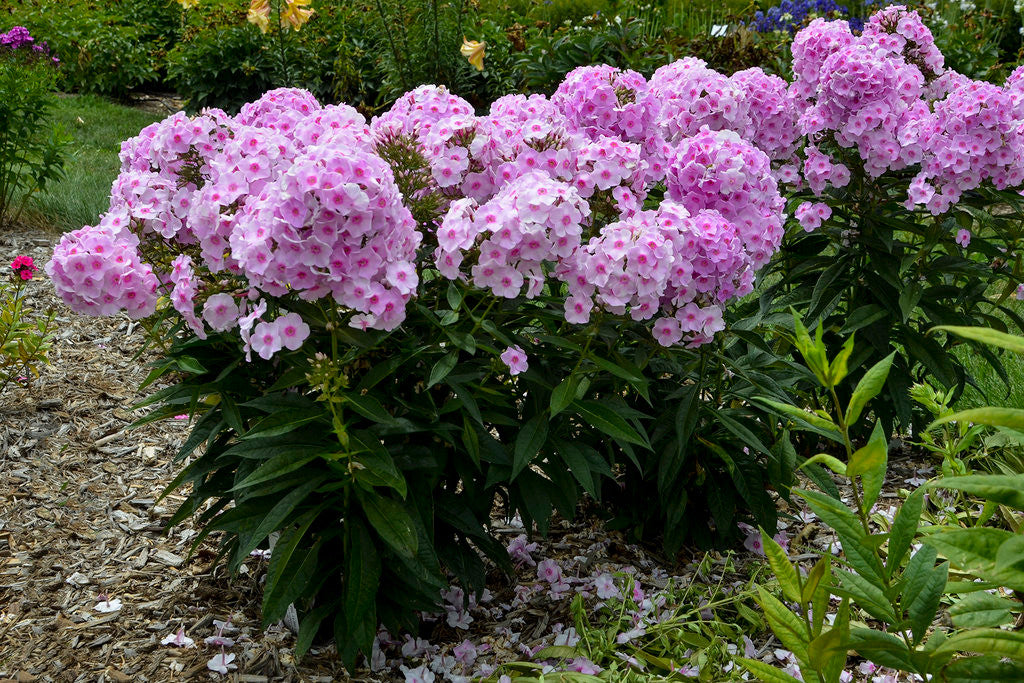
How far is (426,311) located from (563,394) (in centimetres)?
38

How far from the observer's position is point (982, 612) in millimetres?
1431

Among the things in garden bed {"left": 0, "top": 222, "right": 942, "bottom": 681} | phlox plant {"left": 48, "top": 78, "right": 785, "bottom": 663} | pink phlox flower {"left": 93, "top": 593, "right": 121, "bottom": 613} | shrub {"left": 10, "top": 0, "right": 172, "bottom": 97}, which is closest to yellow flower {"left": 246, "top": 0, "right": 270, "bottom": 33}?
garden bed {"left": 0, "top": 222, "right": 942, "bottom": 681}

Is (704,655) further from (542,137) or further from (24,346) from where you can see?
(24,346)

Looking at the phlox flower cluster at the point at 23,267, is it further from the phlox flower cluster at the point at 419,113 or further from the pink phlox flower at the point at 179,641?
the phlox flower cluster at the point at 419,113

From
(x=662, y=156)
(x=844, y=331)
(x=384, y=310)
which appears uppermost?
(x=662, y=156)

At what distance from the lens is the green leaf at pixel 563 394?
2213mm

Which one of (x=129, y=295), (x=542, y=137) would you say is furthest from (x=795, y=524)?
(x=129, y=295)

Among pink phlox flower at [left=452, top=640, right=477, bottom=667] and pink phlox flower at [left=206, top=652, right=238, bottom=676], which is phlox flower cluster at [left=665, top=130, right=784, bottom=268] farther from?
pink phlox flower at [left=206, top=652, right=238, bottom=676]

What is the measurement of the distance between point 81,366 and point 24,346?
344 mm

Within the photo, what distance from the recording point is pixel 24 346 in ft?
13.0

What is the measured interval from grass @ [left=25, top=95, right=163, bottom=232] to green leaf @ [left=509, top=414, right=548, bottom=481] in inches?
132

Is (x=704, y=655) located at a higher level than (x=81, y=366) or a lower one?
higher

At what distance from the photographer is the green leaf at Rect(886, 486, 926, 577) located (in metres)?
1.37

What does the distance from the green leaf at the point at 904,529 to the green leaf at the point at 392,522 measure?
3.39 ft
